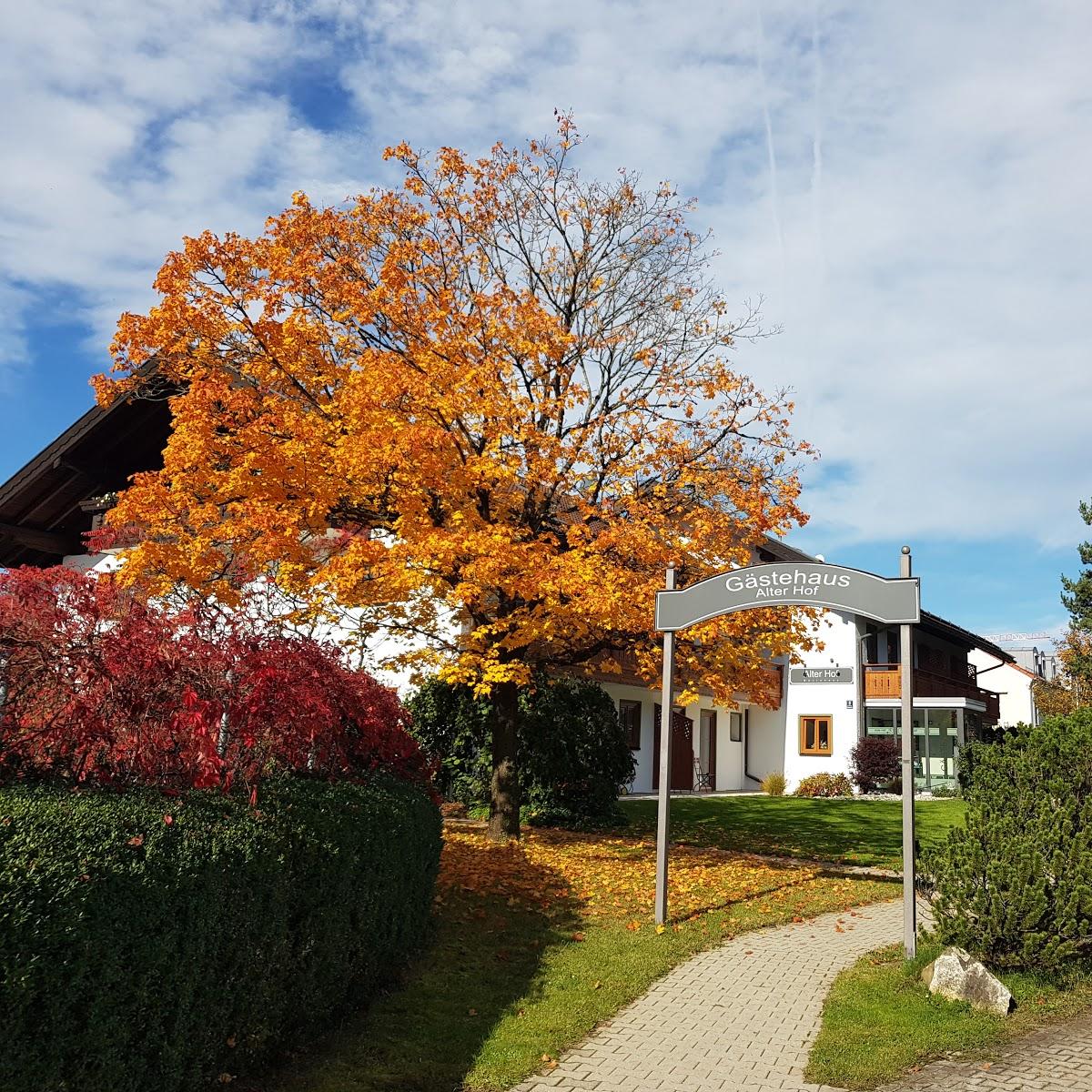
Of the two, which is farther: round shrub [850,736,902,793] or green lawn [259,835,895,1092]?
round shrub [850,736,902,793]

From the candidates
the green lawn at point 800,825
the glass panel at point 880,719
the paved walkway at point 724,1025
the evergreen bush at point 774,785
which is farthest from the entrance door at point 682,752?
the paved walkway at point 724,1025

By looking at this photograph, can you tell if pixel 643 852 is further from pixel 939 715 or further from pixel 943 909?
pixel 939 715

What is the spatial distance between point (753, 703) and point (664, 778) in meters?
15.1

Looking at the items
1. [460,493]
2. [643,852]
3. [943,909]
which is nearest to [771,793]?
[643,852]

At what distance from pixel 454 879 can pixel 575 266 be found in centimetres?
893

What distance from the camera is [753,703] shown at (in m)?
24.5

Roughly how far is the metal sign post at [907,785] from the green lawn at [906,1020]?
0.28 metres

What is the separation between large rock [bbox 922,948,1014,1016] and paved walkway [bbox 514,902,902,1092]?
33.1 inches

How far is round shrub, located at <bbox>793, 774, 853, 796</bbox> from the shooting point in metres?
30.1

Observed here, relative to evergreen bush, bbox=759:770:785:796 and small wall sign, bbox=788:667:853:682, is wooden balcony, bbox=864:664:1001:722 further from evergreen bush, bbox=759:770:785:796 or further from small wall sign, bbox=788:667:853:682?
evergreen bush, bbox=759:770:785:796

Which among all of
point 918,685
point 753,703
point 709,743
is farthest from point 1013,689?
point 753,703

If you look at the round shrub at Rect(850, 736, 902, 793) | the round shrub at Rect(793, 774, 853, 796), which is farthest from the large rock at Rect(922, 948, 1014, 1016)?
the round shrub at Rect(793, 774, 853, 796)

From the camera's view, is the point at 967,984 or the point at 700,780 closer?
the point at 967,984

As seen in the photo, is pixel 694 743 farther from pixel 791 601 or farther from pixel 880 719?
pixel 791 601
